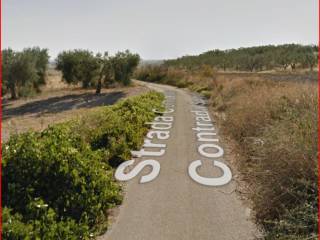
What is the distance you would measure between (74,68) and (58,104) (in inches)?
288

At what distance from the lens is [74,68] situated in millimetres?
29562

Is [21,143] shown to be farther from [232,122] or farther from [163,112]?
[163,112]

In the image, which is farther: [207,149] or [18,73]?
[18,73]

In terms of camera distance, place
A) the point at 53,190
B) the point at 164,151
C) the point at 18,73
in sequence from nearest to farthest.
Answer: the point at 53,190, the point at 164,151, the point at 18,73

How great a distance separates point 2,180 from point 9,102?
2586 centimetres

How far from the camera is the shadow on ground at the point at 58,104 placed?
21094mm

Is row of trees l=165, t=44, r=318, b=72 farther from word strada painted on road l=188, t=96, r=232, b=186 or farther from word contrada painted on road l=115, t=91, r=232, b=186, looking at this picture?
word contrada painted on road l=115, t=91, r=232, b=186

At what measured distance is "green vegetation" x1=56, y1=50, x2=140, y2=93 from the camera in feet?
94.3

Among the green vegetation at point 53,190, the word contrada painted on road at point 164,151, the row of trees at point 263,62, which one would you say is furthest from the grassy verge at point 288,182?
the row of trees at point 263,62

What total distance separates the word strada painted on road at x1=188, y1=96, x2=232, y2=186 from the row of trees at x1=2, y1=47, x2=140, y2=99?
55.2ft

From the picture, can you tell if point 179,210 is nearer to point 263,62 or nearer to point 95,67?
point 95,67

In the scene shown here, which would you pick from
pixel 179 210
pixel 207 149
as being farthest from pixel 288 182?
pixel 207 149

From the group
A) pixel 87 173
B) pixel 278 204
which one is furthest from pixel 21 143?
pixel 278 204

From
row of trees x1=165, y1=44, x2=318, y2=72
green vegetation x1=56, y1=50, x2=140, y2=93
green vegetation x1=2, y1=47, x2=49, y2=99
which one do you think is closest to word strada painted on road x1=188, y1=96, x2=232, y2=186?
green vegetation x1=56, y1=50, x2=140, y2=93
